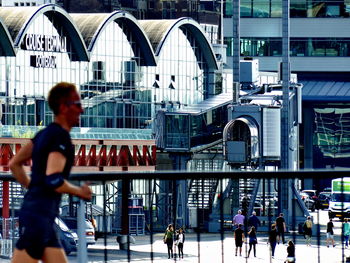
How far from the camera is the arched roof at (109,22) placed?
83.8 meters

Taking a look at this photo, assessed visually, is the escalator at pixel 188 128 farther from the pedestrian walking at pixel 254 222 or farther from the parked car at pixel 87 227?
the parked car at pixel 87 227

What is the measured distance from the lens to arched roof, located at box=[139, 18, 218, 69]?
8988 cm

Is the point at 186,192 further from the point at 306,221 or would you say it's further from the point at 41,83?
the point at 41,83

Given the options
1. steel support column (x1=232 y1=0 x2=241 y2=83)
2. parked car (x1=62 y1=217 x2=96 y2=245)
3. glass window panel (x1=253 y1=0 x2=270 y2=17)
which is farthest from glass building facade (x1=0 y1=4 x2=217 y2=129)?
parked car (x1=62 y1=217 x2=96 y2=245)

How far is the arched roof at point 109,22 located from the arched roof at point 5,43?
26.9 feet

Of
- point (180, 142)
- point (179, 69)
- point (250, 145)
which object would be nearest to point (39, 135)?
point (250, 145)

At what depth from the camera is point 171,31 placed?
9081 centimetres

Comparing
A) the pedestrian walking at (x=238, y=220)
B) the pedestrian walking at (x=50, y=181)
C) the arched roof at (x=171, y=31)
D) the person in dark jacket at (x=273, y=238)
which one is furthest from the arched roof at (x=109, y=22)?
the pedestrian walking at (x=50, y=181)

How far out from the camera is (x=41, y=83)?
264 feet

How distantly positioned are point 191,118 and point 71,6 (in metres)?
49.4

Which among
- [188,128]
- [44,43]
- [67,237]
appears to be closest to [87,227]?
[67,237]

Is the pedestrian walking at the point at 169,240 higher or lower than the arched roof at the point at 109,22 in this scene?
lower

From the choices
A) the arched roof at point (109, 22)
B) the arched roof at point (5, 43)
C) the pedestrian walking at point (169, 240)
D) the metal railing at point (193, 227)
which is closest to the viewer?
the metal railing at point (193, 227)

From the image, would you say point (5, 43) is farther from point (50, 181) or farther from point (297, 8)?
point (50, 181)
